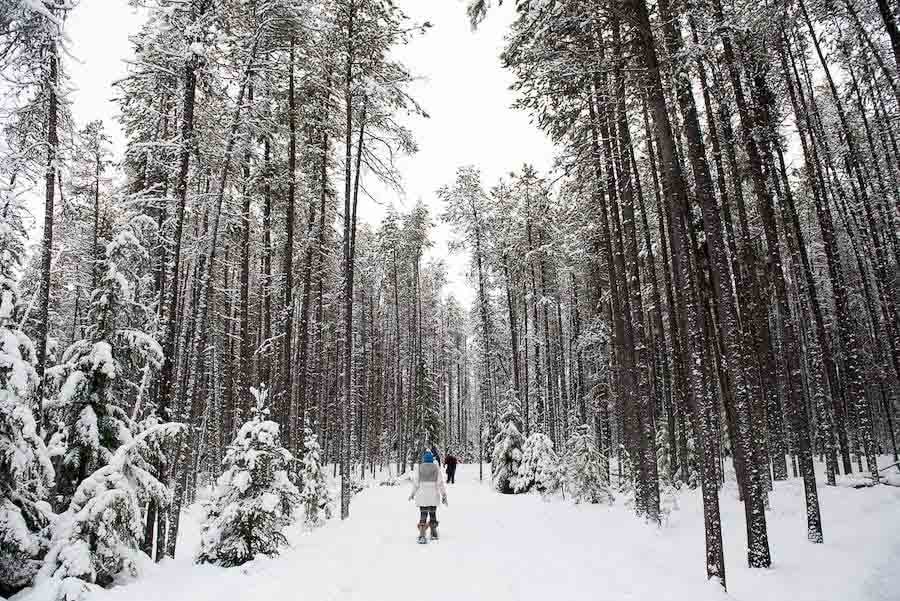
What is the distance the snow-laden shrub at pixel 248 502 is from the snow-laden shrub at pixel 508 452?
16.3m

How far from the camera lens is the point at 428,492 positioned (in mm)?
11070

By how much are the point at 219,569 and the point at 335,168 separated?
15.2 metres

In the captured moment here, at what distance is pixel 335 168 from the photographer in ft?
63.9

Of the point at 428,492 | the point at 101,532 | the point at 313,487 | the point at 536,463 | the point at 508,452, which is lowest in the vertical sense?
the point at 536,463

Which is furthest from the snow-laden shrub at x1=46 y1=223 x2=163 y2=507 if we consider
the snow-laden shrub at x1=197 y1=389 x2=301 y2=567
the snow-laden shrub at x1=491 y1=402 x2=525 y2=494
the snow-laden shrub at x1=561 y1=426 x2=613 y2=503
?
the snow-laden shrub at x1=491 y1=402 x2=525 y2=494

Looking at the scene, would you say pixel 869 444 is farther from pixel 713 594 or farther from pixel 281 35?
pixel 281 35

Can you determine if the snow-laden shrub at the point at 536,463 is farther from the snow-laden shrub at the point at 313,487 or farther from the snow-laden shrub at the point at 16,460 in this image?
the snow-laden shrub at the point at 16,460

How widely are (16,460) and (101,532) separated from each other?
1351 millimetres

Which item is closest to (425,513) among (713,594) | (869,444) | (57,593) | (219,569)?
(219,569)

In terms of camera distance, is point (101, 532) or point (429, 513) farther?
point (429, 513)

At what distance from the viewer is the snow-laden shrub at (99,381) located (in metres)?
6.74

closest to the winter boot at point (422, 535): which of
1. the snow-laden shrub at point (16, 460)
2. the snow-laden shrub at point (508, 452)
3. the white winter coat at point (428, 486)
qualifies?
the white winter coat at point (428, 486)

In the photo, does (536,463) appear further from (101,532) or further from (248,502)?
(101,532)

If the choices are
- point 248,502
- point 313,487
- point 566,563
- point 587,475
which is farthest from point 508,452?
point 248,502
